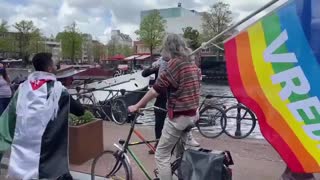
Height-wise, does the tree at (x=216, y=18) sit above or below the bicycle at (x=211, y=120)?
above

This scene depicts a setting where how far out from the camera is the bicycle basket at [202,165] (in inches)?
143

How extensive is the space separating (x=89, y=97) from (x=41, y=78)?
9901mm

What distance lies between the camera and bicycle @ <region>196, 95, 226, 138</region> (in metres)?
9.19

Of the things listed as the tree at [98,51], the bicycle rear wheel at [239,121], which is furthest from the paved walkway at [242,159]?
the tree at [98,51]

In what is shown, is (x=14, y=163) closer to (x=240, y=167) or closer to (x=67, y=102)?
(x=67, y=102)

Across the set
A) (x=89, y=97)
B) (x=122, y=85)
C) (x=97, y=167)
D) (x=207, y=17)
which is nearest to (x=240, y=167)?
(x=97, y=167)

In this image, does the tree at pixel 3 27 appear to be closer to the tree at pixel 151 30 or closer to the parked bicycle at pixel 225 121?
the tree at pixel 151 30

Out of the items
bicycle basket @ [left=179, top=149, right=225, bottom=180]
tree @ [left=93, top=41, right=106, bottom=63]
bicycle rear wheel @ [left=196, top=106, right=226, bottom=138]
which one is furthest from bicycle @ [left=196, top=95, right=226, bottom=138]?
tree @ [left=93, top=41, right=106, bottom=63]

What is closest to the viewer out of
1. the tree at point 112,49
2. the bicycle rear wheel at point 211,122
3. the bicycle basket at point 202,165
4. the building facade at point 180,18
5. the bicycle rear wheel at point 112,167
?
the bicycle basket at point 202,165

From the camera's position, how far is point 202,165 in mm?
3705

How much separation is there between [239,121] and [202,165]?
5.36 meters

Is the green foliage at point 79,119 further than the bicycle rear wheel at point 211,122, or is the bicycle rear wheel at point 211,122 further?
the bicycle rear wheel at point 211,122

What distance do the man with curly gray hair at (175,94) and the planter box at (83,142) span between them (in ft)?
7.63

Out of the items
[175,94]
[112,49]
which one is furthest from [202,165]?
[112,49]
